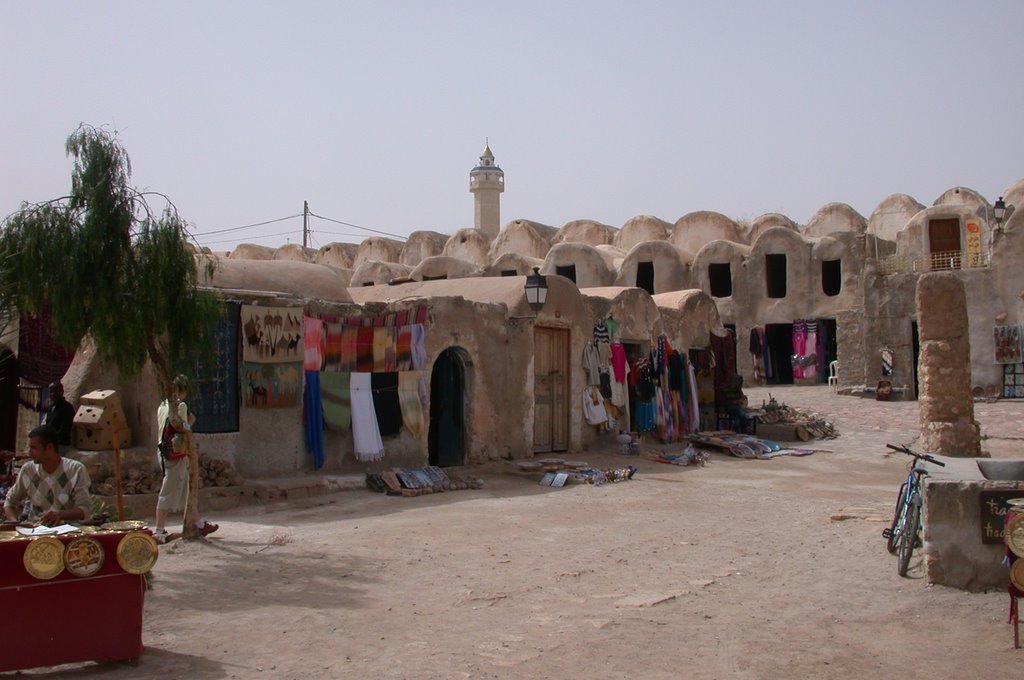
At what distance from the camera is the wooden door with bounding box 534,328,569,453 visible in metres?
15.0

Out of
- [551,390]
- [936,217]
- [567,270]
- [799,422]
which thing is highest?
[936,217]

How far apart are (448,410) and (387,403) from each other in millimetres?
1543

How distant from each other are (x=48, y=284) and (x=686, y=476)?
8.78m

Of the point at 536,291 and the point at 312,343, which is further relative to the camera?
the point at 536,291

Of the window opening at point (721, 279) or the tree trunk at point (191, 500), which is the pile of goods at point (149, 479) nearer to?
the tree trunk at point (191, 500)

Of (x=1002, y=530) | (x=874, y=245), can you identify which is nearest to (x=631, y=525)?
(x=1002, y=530)

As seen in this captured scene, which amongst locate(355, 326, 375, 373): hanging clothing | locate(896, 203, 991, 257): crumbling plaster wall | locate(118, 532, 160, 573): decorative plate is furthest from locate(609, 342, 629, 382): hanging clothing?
locate(896, 203, 991, 257): crumbling plaster wall

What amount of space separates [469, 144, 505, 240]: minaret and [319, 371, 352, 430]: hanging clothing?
1225 inches

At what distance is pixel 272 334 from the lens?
11.1 m

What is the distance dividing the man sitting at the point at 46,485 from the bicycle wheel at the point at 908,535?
5.38m

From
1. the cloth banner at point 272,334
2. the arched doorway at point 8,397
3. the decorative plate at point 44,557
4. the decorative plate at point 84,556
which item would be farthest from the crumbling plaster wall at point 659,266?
the decorative plate at point 44,557

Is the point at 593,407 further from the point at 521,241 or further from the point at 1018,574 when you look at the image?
the point at 521,241

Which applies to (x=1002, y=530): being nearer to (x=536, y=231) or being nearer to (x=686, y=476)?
(x=686, y=476)

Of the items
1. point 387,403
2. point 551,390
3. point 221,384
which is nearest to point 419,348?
point 387,403
